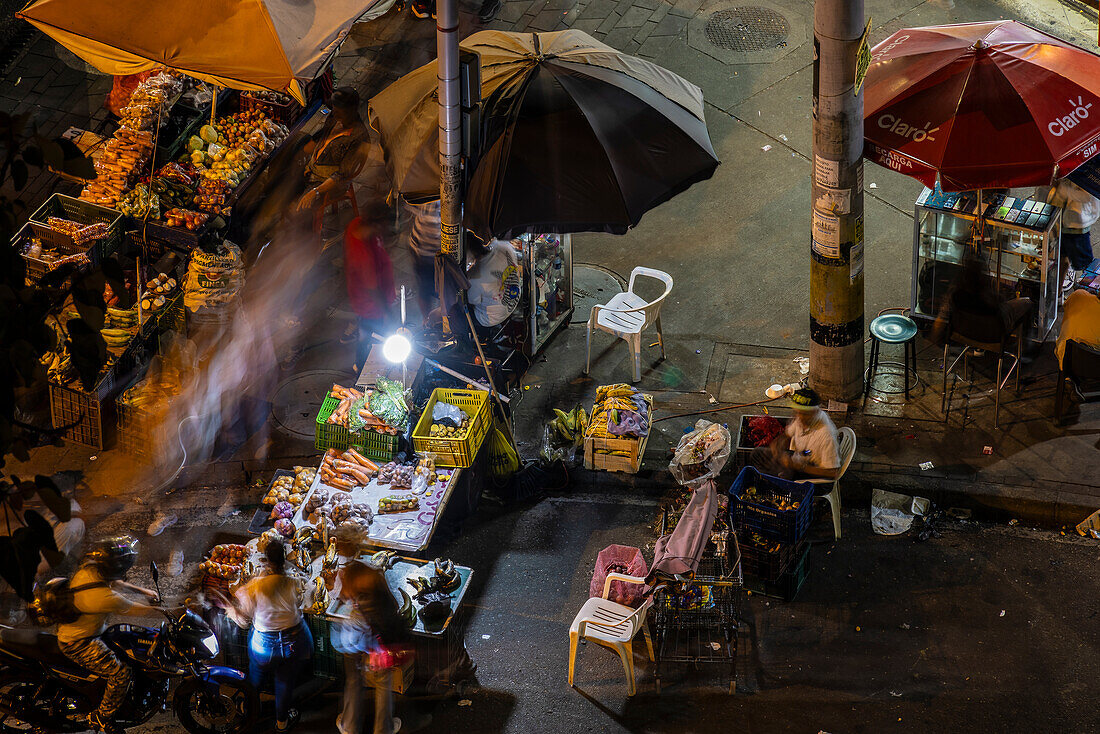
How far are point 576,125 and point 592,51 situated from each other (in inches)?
42.5

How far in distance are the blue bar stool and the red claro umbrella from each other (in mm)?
1332

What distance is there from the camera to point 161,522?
1105cm

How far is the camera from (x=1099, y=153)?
34.9 ft

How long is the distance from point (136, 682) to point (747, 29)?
11576 mm

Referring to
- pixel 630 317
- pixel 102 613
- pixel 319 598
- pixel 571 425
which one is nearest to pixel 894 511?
pixel 571 425

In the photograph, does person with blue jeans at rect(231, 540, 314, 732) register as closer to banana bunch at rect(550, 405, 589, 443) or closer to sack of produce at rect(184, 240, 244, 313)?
banana bunch at rect(550, 405, 589, 443)

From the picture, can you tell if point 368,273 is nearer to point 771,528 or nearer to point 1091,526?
point 771,528

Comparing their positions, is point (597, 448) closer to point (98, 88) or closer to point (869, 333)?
point (869, 333)

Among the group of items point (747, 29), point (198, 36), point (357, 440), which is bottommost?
point (357, 440)

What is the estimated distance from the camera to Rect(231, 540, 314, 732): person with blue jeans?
28.3 ft

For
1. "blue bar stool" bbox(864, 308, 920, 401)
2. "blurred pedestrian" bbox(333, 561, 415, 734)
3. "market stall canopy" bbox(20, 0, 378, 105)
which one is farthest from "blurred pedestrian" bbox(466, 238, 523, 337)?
"blurred pedestrian" bbox(333, 561, 415, 734)

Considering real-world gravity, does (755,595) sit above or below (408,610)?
below

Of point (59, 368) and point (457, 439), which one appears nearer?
point (457, 439)

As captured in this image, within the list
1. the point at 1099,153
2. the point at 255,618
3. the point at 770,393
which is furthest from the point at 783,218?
the point at 255,618
